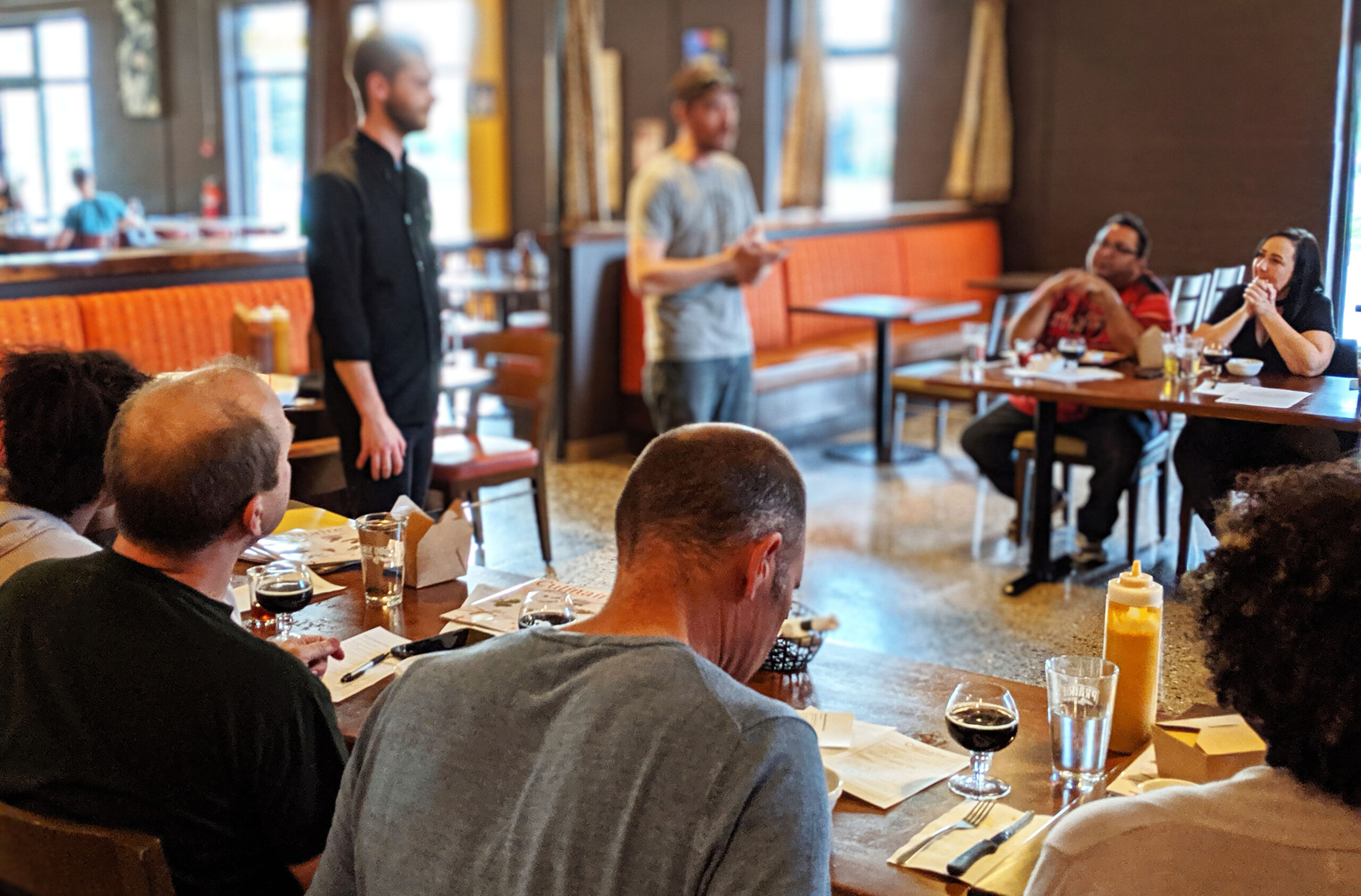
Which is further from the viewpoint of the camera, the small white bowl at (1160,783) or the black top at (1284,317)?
the black top at (1284,317)

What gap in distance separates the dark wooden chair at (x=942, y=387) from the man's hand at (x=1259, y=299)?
203 cm

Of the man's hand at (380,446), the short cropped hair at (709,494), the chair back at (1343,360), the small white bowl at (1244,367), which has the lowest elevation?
the man's hand at (380,446)

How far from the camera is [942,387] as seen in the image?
20.4 feet

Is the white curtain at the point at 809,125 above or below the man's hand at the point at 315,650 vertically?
above

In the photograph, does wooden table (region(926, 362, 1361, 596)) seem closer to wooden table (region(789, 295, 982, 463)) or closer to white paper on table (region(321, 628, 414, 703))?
white paper on table (region(321, 628, 414, 703))

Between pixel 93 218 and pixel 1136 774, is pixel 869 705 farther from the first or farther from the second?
pixel 93 218

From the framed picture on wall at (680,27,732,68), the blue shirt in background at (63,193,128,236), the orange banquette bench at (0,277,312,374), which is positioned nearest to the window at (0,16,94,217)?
the blue shirt in background at (63,193,128,236)

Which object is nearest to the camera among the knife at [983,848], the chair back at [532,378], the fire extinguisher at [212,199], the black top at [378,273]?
the knife at [983,848]

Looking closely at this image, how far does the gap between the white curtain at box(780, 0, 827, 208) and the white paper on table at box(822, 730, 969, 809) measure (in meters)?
8.65

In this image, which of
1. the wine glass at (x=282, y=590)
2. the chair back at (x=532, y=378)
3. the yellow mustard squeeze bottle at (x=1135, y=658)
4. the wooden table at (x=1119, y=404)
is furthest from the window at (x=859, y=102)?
the yellow mustard squeeze bottle at (x=1135, y=658)

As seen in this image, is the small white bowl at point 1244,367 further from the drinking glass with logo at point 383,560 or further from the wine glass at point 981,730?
the drinking glass with logo at point 383,560

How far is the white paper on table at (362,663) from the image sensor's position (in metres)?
1.94

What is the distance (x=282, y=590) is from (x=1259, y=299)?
160 cm

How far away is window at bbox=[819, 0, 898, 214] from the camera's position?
10312 mm
